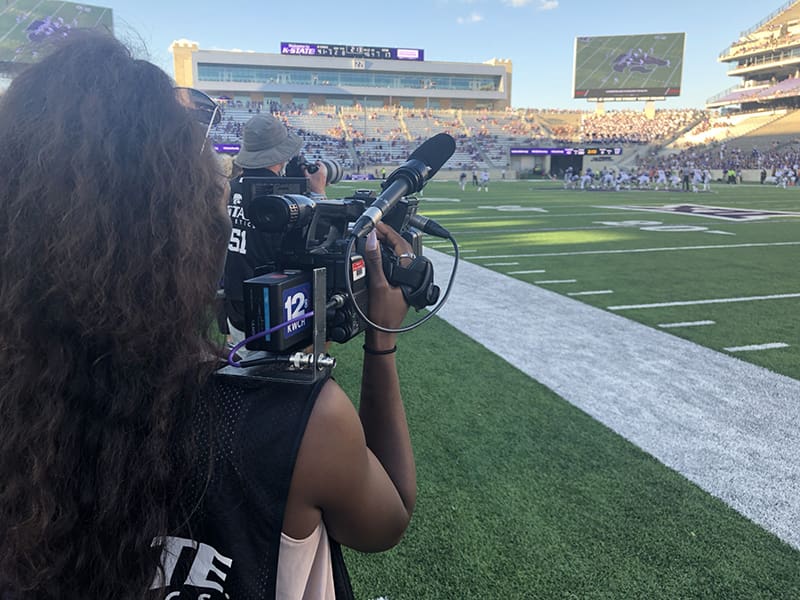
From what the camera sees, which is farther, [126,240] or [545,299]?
[545,299]

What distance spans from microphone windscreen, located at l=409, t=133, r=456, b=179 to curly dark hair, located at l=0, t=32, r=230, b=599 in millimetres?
857

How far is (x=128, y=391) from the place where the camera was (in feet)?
2.94

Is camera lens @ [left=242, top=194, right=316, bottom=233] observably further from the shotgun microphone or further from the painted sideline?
the painted sideline

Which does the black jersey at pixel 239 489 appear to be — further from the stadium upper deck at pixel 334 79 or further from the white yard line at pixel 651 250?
the stadium upper deck at pixel 334 79

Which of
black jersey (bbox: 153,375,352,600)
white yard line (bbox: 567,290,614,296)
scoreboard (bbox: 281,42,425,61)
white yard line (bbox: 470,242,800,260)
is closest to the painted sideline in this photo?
white yard line (bbox: 567,290,614,296)

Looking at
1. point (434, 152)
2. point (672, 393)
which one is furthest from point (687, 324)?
point (434, 152)

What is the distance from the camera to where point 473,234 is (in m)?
12.6

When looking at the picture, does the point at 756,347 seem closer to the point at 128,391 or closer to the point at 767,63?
the point at 128,391

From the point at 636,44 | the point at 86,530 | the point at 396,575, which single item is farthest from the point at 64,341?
the point at 636,44

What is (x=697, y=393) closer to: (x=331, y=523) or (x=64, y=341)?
(x=331, y=523)

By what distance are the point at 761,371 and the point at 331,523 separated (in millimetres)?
4514

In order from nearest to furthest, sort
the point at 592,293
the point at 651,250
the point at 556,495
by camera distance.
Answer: the point at 556,495, the point at 592,293, the point at 651,250

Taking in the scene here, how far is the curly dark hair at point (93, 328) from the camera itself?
2.87ft

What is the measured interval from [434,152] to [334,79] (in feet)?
240
